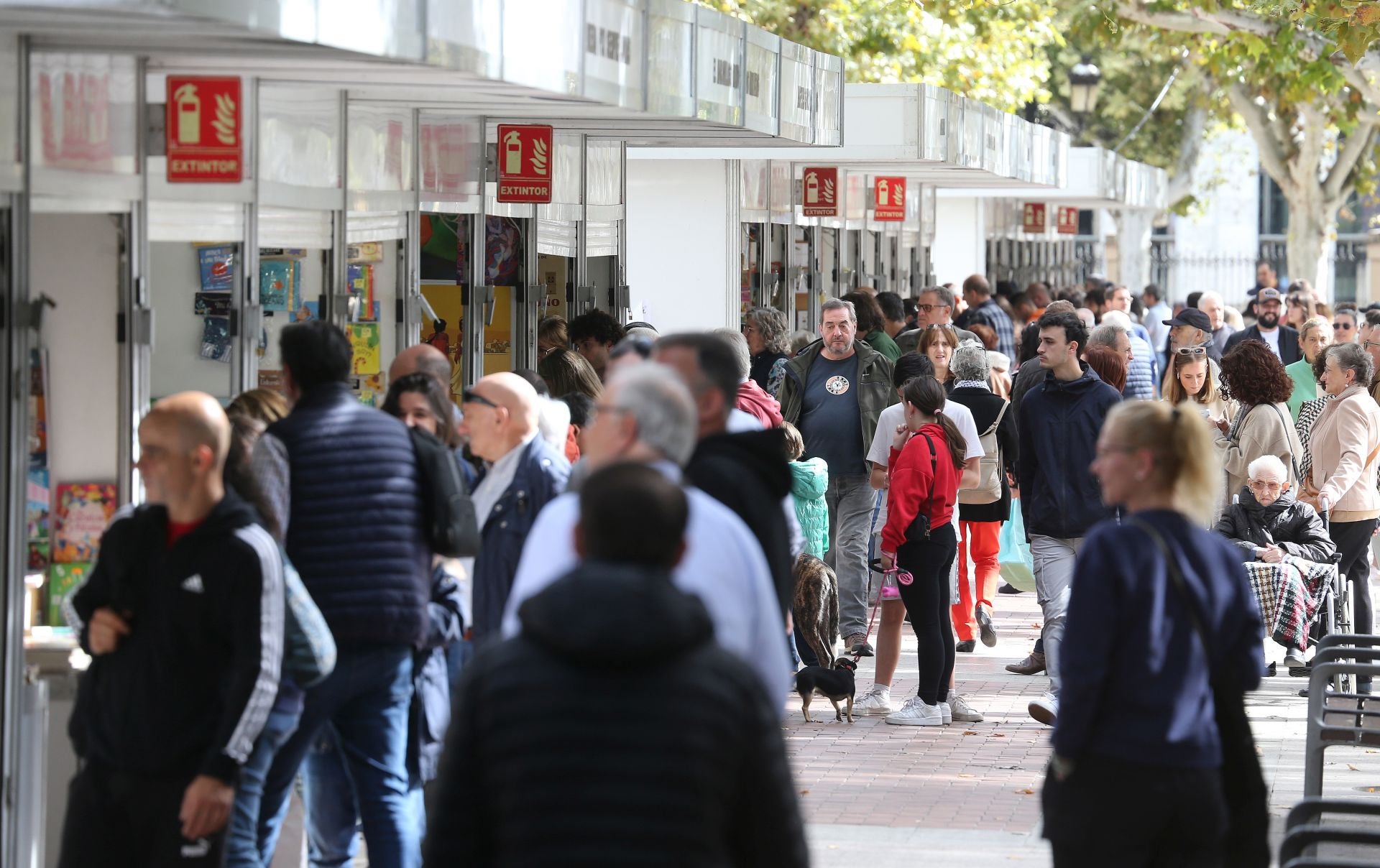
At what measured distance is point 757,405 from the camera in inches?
375

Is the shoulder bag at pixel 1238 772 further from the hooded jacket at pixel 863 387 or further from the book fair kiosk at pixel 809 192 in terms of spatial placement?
the book fair kiosk at pixel 809 192

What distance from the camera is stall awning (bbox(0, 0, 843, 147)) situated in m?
5.85

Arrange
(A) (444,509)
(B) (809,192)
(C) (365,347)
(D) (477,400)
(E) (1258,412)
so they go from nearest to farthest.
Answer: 1. (A) (444,509)
2. (D) (477,400)
3. (C) (365,347)
4. (E) (1258,412)
5. (B) (809,192)

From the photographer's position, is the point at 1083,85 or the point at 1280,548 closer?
the point at 1280,548

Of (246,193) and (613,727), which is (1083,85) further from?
(613,727)

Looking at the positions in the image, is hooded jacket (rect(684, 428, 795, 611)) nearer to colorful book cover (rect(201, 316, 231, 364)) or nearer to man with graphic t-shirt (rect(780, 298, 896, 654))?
colorful book cover (rect(201, 316, 231, 364))

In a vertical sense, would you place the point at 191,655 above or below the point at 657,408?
below

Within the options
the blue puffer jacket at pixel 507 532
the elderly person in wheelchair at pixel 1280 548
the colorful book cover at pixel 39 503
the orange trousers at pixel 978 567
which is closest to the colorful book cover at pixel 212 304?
the colorful book cover at pixel 39 503

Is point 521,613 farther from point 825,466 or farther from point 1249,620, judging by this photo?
point 825,466

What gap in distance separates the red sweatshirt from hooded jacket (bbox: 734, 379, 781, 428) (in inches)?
23.0

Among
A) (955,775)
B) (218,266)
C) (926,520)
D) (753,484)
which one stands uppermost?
(218,266)

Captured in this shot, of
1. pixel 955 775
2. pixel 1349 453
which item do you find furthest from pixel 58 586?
pixel 1349 453

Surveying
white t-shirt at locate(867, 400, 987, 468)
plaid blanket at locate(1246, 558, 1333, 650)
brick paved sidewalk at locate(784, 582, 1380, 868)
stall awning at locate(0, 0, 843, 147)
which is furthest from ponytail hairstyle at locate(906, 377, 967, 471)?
stall awning at locate(0, 0, 843, 147)

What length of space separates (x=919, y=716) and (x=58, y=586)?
4279 millimetres
